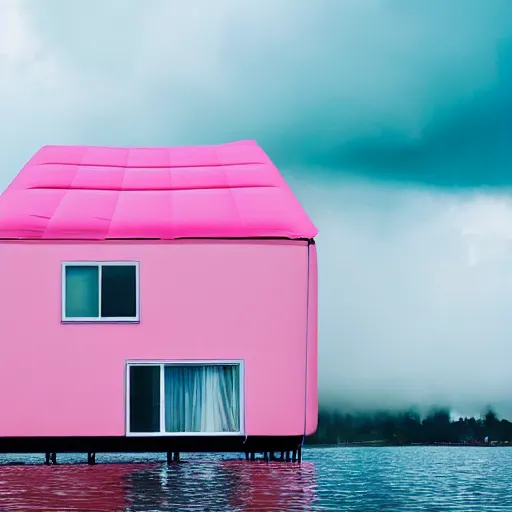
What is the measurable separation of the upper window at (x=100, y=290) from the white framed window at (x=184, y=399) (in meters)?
1.08

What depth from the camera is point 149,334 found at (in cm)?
1959

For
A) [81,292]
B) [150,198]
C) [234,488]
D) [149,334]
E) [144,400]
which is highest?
[150,198]

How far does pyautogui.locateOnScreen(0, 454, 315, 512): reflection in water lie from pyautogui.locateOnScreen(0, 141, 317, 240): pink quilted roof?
458 cm

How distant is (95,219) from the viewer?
65.3ft

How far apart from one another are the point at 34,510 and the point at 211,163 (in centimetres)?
1036

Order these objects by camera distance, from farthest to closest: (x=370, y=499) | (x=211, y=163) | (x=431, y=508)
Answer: (x=211, y=163) → (x=370, y=499) → (x=431, y=508)

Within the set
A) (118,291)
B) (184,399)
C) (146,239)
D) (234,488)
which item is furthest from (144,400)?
(146,239)

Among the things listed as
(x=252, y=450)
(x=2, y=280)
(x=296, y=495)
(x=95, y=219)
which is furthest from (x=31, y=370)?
(x=296, y=495)

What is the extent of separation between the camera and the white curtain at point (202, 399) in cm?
1958

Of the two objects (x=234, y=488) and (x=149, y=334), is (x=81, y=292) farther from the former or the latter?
(x=234, y=488)

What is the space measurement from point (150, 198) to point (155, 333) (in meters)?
3.00

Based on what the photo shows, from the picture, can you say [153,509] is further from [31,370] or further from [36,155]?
[36,155]

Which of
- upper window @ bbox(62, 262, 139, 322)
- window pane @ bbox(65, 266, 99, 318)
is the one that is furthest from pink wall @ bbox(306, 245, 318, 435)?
window pane @ bbox(65, 266, 99, 318)

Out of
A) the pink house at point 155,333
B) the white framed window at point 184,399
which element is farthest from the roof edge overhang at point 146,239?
the white framed window at point 184,399
